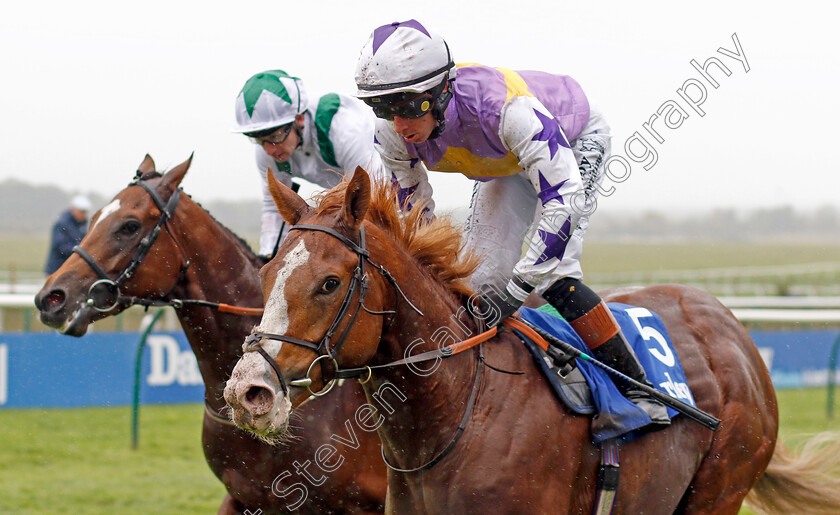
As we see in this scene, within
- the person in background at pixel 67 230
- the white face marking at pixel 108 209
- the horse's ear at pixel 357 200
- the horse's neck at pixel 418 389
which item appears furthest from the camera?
the person in background at pixel 67 230

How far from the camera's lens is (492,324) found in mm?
2576

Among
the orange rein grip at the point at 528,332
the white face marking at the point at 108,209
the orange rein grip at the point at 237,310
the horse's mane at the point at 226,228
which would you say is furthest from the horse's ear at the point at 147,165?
the orange rein grip at the point at 528,332

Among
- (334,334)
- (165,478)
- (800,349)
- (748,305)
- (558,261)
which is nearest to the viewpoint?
(334,334)

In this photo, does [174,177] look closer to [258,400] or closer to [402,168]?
[402,168]

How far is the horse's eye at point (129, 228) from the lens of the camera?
331 centimetres

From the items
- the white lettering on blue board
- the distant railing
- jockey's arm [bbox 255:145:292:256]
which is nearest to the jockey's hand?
jockey's arm [bbox 255:145:292:256]

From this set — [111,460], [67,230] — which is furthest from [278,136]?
[67,230]

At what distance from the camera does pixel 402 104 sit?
2496mm

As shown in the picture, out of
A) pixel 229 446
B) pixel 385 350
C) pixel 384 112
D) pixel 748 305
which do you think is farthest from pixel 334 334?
pixel 748 305

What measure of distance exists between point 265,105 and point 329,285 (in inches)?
64.7

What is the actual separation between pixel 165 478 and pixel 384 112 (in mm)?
3999

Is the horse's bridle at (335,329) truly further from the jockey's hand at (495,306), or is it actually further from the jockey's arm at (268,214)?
the jockey's arm at (268,214)

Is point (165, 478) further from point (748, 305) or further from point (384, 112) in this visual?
point (748, 305)

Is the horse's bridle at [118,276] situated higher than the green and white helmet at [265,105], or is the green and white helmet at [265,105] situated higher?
the green and white helmet at [265,105]
